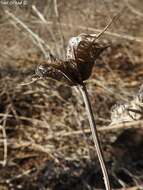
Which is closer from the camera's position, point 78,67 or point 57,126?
point 78,67

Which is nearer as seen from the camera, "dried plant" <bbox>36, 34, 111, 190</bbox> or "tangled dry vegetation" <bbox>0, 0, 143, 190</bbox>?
"dried plant" <bbox>36, 34, 111, 190</bbox>

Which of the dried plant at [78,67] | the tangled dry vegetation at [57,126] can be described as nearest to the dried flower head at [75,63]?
the dried plant at [78,67]

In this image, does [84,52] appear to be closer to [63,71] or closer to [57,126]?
[63,71]

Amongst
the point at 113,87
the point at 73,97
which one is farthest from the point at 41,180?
the point at 113,87

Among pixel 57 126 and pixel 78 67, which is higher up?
pixel 57 126

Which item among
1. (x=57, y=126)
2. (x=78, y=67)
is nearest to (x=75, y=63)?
A: (x=78, y=67)

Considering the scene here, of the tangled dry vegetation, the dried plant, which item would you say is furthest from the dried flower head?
the tangled dry vegetation

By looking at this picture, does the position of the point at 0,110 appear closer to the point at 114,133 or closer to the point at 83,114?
the point at 83,114

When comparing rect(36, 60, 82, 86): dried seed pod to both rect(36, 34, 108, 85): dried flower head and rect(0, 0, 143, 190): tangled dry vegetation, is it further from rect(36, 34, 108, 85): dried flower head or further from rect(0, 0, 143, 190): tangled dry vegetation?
rect(0, 0, 143, 190): tangled dry vegetation
